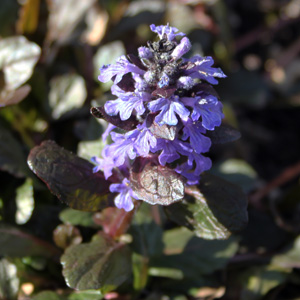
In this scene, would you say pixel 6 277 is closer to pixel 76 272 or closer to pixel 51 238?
pixel 51 238

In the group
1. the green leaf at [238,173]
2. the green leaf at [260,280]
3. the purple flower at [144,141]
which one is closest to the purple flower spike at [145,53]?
the purple flower at [144,141]

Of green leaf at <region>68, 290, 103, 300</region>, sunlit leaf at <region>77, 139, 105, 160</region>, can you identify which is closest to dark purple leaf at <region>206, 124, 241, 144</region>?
sunlit leaf at <region>77, 139, 105, 160</region>

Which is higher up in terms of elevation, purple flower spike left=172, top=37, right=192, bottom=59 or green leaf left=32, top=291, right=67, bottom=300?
purple flower spike left=172, top=37, right=192, bottom=59

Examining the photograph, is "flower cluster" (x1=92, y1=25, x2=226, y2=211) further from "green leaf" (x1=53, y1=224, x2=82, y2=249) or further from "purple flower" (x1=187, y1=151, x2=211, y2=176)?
"green leaf" (x1=53, y1=224, x2=82, y2=249)

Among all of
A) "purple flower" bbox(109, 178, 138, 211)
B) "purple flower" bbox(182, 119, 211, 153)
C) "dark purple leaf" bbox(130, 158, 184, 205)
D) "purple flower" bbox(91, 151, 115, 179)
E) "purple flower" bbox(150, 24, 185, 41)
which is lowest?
"purple flower" bbox(109, 178, 138, 211)

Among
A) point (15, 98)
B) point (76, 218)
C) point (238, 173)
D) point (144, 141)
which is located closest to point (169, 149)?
point (144, 141)

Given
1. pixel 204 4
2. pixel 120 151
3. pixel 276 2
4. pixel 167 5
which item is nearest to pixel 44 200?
pixel 120 151
